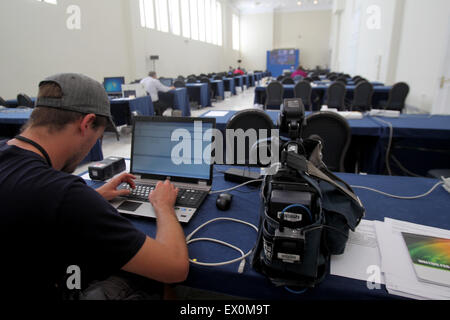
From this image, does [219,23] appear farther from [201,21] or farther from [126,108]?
[126,108]

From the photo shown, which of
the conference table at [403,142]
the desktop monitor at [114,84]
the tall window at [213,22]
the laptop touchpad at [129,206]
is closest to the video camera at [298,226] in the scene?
the laptop touchpad at [129,206]

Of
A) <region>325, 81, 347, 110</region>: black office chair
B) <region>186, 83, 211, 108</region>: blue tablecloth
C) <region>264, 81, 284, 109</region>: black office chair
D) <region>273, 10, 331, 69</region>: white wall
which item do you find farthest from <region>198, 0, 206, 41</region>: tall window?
<region>325, 81, 347, 110</region>: black office chair

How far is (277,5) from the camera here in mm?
16656

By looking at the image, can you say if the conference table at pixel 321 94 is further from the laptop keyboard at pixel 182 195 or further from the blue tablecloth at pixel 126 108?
the laptop keyboard at pixel 182 195

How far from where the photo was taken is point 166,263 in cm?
67

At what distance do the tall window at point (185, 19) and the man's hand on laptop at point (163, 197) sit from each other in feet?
35.3

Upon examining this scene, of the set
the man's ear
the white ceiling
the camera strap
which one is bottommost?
the camera strap

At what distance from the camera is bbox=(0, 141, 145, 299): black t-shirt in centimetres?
59

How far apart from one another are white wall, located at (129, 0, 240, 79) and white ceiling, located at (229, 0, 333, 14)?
50.7 inches

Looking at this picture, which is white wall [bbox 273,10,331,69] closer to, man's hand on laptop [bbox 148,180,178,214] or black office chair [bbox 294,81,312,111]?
black office chair [bbox 294,81,312,111]

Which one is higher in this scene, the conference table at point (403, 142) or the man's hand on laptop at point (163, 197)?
the man's hand on laptop at point (163, 197)

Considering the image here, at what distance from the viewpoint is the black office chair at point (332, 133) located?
1.87 meters
